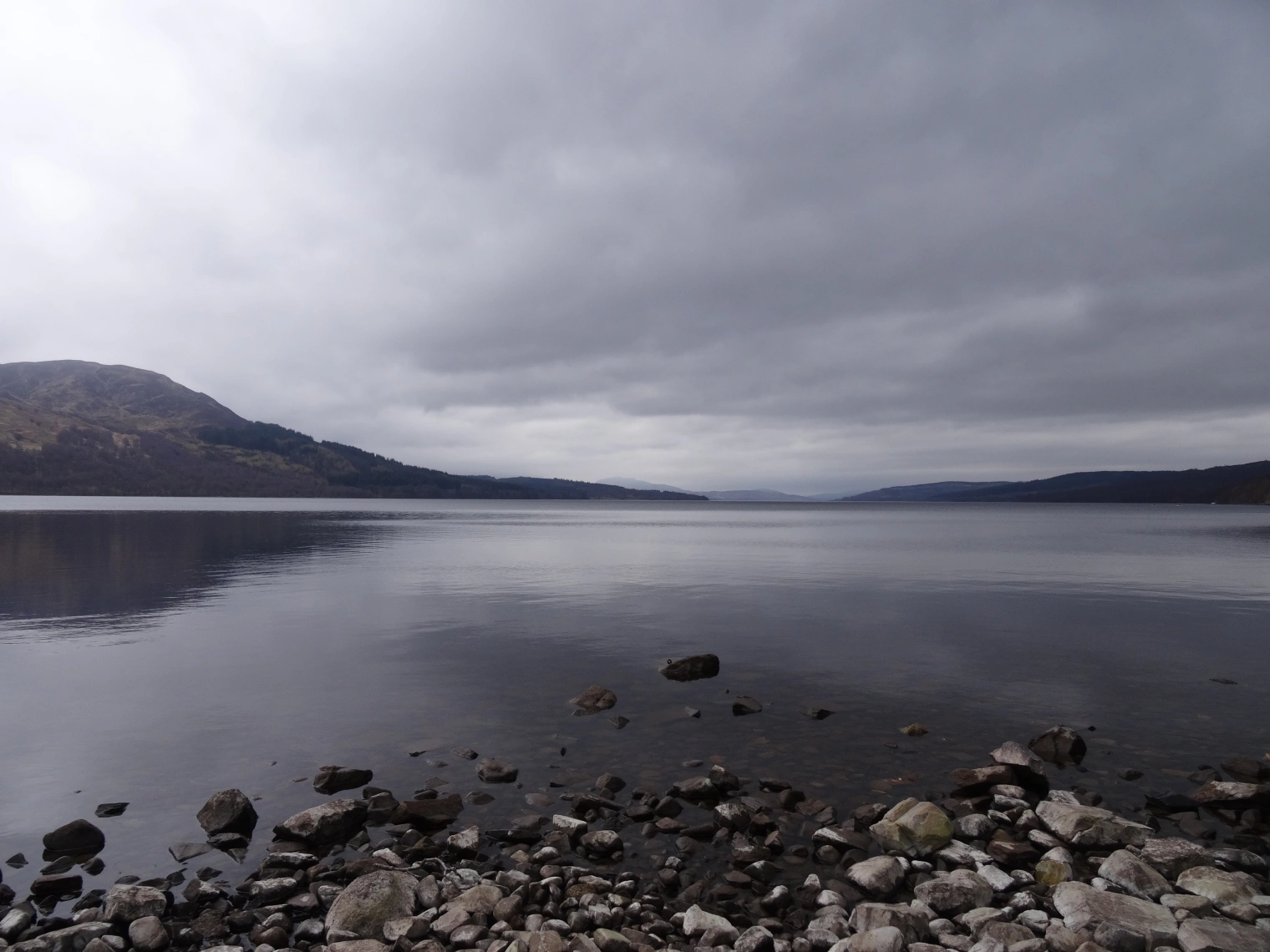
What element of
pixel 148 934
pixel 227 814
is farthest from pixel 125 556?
pixel 148 934

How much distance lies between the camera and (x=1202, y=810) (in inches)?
583

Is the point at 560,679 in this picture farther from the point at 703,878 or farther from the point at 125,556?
the point at 125,556

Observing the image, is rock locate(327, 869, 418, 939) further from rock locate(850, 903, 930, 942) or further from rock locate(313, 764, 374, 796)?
rock locate(850, 903, 930, 942)

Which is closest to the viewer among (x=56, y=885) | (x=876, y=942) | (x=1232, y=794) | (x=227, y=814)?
(x=876, y=942)

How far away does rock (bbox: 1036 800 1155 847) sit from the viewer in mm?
13086

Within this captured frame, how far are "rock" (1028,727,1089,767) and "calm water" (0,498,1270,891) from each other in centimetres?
54

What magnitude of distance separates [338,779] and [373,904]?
20.0 feet

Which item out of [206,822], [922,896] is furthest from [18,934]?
[922,896]

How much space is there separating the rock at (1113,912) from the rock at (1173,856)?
5.18ft

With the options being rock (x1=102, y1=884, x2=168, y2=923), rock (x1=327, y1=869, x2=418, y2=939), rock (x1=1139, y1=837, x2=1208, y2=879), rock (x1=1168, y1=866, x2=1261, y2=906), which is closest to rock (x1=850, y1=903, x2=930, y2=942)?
rock (x1=1168, y1=866, x2=1261, y2=906)

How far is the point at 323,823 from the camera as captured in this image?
44.6 ft

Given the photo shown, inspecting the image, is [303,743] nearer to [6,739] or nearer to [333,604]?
[6,739]

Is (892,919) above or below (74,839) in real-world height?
above

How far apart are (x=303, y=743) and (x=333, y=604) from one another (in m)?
25.9
